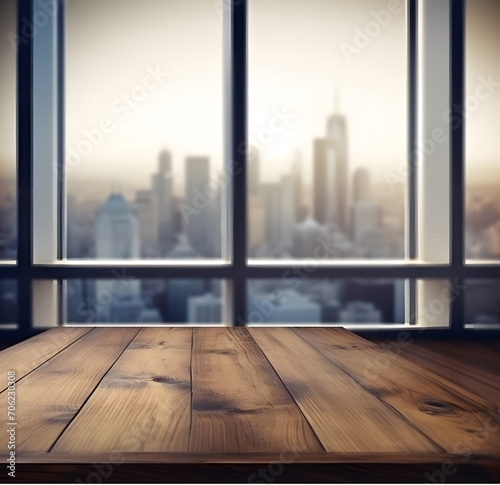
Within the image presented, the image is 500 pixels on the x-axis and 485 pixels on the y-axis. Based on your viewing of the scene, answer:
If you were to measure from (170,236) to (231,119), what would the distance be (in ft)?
2.53

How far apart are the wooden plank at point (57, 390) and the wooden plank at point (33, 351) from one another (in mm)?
21

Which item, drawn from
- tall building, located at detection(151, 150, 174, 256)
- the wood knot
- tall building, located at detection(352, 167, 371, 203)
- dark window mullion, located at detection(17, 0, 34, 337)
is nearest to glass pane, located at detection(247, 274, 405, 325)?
tall building, located at detection(352, 167, 371, 203)

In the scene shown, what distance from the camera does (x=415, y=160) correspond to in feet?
11.2

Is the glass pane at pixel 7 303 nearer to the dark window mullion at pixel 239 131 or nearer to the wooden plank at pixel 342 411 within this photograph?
the dark window mullion at pixel 239 131

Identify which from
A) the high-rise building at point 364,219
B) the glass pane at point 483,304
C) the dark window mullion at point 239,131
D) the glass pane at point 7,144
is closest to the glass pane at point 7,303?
the glass pane at point 7,144

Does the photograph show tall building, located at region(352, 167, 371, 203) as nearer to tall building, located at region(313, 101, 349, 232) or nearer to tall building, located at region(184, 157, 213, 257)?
tall building, located at region(313, 101, 349, 232)

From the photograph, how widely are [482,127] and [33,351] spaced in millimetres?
3051

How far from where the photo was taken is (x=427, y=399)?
2.66 feet

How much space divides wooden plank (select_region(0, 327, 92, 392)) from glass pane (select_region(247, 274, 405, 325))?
1.87 metres

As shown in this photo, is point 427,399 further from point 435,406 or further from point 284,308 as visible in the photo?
point 284,308

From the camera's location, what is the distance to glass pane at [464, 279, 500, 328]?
3.37 meters

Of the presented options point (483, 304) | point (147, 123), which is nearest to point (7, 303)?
point (147, 123)

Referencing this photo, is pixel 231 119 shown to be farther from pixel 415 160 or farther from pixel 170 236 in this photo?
pixel 415 160

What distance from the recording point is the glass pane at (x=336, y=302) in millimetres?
3279
